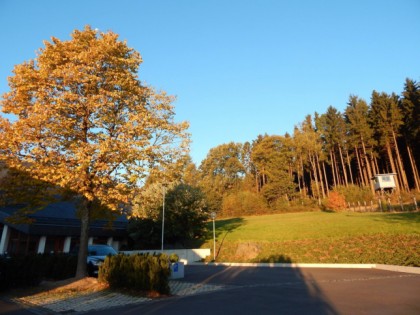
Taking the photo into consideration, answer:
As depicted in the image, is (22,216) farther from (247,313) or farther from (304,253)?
(304,253)

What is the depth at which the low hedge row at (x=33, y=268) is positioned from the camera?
39.5ft

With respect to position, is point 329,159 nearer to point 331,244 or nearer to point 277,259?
point 331,244

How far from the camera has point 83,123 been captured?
1398cm

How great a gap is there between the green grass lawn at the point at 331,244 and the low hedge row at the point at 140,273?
14.0 metres

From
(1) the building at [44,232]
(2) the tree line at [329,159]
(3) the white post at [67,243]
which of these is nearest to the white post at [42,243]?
(1) the building at [44,232]

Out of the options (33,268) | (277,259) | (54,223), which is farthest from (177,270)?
(54,223)

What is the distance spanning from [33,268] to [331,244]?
20.5 metres

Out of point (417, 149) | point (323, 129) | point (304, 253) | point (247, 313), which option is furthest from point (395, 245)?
point (323, 129)

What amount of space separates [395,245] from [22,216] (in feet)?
72.5

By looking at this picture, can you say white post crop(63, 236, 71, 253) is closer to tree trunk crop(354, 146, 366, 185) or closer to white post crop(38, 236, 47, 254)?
white post crop(38, 236, 47, 254)

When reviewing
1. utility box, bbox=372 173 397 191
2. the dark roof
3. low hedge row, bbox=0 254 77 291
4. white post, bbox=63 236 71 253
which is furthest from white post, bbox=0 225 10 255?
utility box, bbox=372 173 397 191

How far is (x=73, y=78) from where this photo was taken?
13055 millimetres

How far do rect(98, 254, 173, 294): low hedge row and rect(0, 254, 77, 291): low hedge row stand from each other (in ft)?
12.0

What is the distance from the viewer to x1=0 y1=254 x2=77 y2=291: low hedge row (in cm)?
1205
